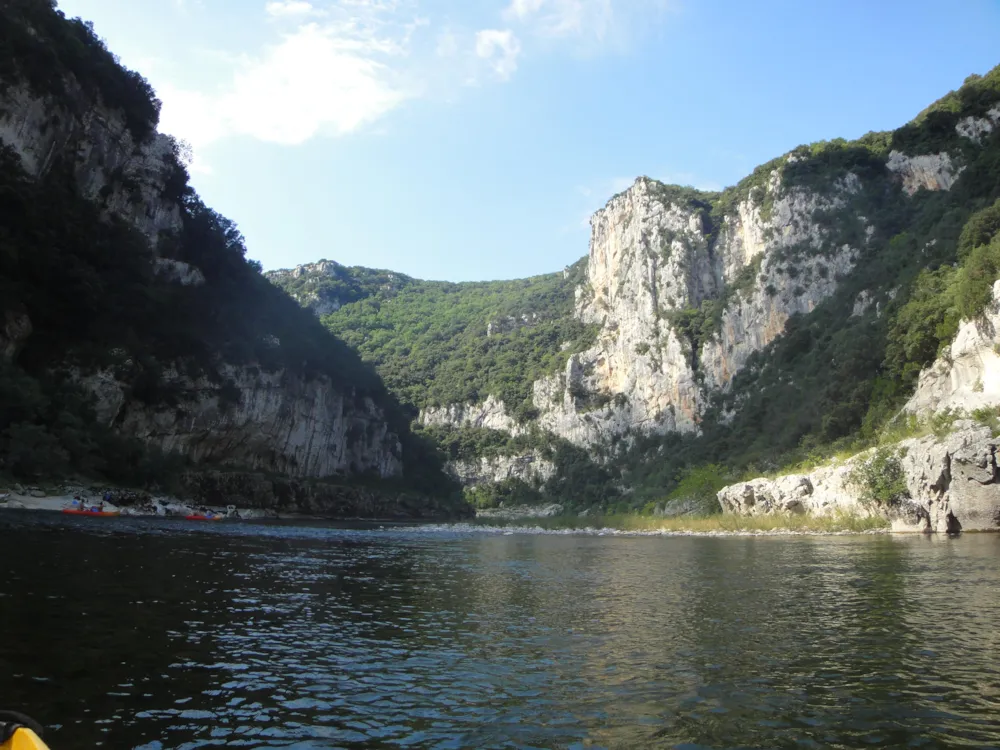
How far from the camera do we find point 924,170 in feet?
366

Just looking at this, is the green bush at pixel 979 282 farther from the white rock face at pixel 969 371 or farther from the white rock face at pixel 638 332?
the white rock face at pixel 638 332

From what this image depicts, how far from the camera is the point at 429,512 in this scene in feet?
400

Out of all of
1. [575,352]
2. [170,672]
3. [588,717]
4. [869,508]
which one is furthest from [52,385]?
[575,352]

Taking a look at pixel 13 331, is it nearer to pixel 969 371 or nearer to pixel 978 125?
pixel 969 371

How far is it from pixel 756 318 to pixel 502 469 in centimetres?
8079

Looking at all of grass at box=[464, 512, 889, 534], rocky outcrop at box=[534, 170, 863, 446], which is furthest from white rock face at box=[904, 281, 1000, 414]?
rocky outcrop at box=[534, 170, 863, 446]

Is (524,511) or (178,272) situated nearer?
(178,272)

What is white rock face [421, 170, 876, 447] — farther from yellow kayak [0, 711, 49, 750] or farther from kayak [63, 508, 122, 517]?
yellow kayak [0, 711, 49, 750]

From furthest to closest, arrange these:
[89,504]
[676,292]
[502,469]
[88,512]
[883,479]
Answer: [502,469] < [676,292] < [883,479] < [89,504] < [88,512]

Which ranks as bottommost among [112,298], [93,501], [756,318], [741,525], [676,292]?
[741,525]

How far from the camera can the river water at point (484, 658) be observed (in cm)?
792

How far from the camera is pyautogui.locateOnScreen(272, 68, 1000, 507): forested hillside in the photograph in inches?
2965

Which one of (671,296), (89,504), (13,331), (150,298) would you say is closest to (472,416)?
(671,296)

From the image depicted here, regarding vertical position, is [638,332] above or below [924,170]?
below
